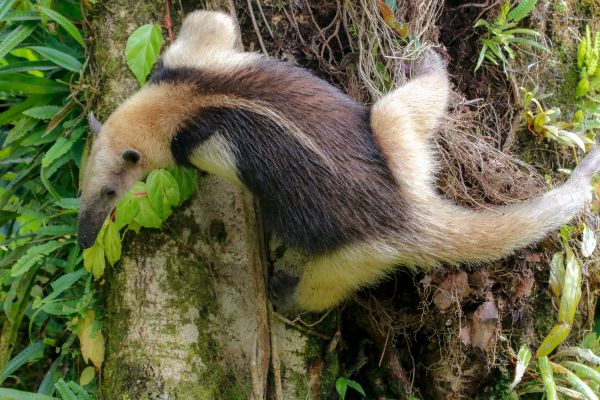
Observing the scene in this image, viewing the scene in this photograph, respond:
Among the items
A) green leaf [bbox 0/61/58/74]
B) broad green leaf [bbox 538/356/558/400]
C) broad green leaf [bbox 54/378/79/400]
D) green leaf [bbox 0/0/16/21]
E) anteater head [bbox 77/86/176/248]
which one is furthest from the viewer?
green leaf [bbox 0/61/58/74]

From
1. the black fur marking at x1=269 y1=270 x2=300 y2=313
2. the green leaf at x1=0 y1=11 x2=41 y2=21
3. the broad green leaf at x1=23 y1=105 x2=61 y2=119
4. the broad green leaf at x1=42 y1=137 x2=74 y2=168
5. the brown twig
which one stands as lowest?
the black fur marking at x1=269 y1=270 x2=300 y2=313

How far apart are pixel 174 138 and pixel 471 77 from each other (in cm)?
197

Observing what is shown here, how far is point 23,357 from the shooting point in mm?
4516

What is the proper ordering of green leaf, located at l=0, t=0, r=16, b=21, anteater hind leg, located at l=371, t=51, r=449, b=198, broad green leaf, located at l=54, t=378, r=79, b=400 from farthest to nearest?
1. green leaf, located at l=0, t=0, r=16, b=21
2. broad green leaf, located at l=54, t=378, r=79, b=400
3. anteater hind leg, located at l=371, t=51, r=449, b=198

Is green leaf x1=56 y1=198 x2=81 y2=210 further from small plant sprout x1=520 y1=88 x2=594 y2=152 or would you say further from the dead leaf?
small plant sprout x1=520 y1=88 x2=594 y2=152

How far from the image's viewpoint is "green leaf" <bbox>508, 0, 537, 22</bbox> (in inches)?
156

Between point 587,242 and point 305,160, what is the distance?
1782 millimetres

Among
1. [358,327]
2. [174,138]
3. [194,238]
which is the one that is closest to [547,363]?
[358,327]

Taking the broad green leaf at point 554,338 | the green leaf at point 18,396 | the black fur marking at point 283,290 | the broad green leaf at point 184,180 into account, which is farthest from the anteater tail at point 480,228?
the green leaf at point 18,396

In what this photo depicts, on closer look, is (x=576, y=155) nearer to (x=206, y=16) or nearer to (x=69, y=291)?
(x=206, y=16)

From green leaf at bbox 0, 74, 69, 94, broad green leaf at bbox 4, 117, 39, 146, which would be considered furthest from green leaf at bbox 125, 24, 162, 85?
broad green leaf at bbox 4, 117, 39, 146

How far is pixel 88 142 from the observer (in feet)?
13.9

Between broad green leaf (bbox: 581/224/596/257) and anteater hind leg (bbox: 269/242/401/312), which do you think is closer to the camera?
anteater hind leg (bbox: 269/242/401/312)

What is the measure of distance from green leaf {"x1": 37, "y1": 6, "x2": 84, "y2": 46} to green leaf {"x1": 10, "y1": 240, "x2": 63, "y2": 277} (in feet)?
4.43
